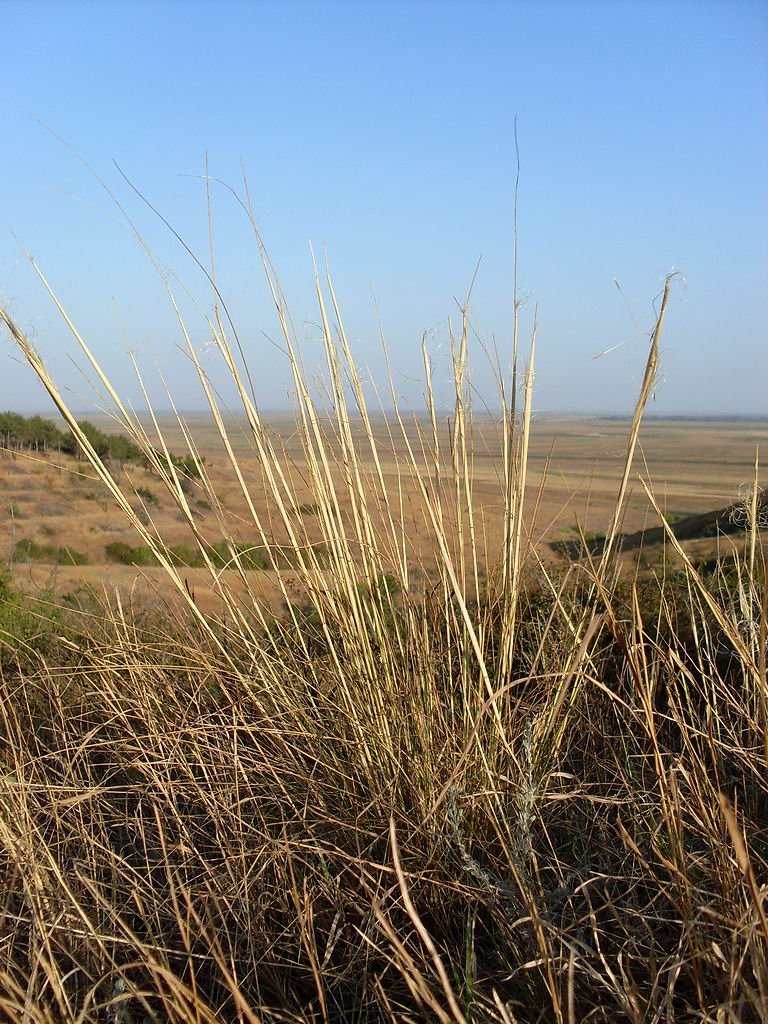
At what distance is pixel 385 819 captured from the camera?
4.49 feet

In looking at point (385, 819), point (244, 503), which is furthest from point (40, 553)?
point (385, 819)

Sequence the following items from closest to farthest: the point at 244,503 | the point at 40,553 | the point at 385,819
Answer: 1. the point at 385,819
2. the point at 244,503
3. the point at 40,553

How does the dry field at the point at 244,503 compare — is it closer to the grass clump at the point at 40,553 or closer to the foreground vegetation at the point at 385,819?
the foreground vegetation at the point at 385,819

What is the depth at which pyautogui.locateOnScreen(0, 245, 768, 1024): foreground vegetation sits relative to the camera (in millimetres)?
1005

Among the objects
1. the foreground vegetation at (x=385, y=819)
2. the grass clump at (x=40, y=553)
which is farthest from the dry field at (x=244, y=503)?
the grass clump at (x=40, y=553)

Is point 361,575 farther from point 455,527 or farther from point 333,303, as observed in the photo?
point 333,303

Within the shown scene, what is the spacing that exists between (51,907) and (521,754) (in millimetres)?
922

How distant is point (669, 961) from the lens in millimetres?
999

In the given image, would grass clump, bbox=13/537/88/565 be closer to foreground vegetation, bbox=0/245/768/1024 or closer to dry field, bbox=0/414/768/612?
dry field, bbox=0/414/768/612

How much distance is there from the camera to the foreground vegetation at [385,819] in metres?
1.00

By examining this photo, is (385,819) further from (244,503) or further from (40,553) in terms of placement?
(40,553)

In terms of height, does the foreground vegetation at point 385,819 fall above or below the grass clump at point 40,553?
above

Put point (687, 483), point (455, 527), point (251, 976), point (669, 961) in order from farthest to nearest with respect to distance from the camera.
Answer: point (687, 483)
point (455, 527)
point (251, 976)
point (669, 961)

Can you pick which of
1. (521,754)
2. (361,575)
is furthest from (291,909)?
(361,575)
